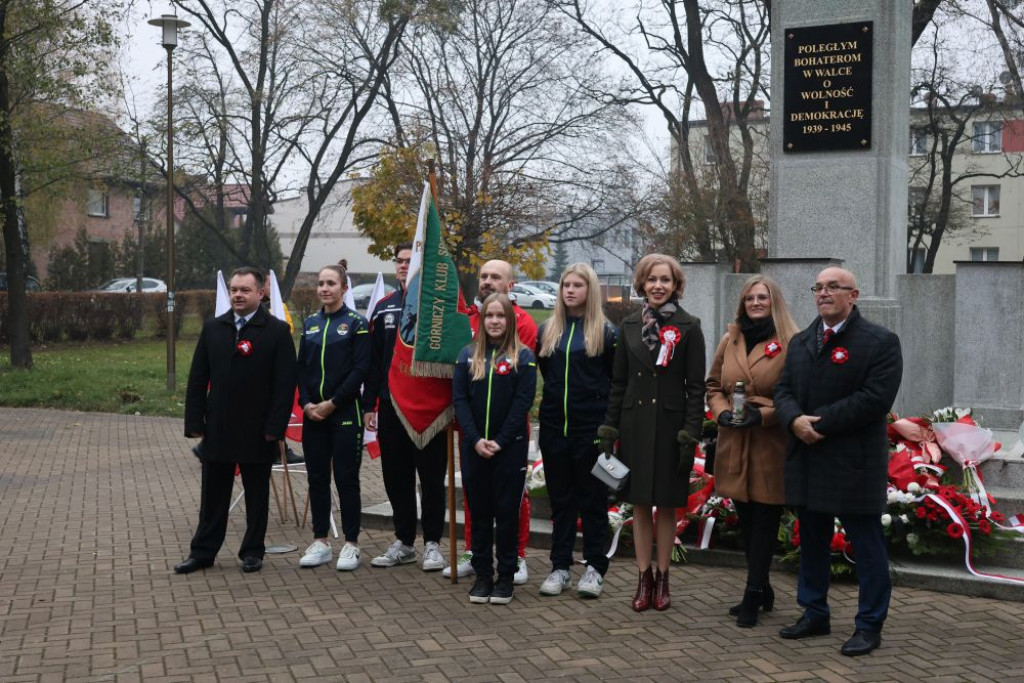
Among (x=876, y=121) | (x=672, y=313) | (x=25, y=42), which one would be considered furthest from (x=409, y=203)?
(x=672, y=313)

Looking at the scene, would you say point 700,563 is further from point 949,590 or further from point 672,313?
point 672,313

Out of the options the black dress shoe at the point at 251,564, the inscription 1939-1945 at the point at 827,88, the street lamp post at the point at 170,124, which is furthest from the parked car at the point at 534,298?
the black dress shoe at the point at 251,564

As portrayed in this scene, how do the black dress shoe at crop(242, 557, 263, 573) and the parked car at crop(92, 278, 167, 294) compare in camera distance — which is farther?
the parked car at crop(92, 278, 167, 294)

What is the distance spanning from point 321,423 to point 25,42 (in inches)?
604

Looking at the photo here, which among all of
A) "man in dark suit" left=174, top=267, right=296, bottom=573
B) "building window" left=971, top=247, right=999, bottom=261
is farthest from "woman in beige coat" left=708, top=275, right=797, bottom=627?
"building window" left=971, top=247, right=999, bottom=261

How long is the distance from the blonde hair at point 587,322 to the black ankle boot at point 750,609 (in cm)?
152

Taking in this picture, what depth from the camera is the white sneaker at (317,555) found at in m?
7.45

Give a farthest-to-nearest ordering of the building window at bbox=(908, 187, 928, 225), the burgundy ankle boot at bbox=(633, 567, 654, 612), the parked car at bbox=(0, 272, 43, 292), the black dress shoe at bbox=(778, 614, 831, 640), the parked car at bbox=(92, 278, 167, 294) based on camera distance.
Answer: the parked car at bbox=(92, 278, 167, 294) < the parked car at bbox=(0, 272, 43, 292) < the building window at bbox=(908, 187, 928, 225) < the burgundy ankle boot at bbox=(633, 567, 654, 612) < the black dress shoe at bbox=(778, 614, 831, 640)

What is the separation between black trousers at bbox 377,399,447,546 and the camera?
730 cm

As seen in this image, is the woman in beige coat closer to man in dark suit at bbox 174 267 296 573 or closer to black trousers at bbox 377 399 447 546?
black trousers at bbox 377 399 447 546

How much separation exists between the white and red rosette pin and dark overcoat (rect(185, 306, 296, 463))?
2504mm

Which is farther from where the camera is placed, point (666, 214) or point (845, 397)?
point (666, 214)

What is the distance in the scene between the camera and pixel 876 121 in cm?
967

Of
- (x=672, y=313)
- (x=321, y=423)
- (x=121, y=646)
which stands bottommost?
(x=121, y=646)
